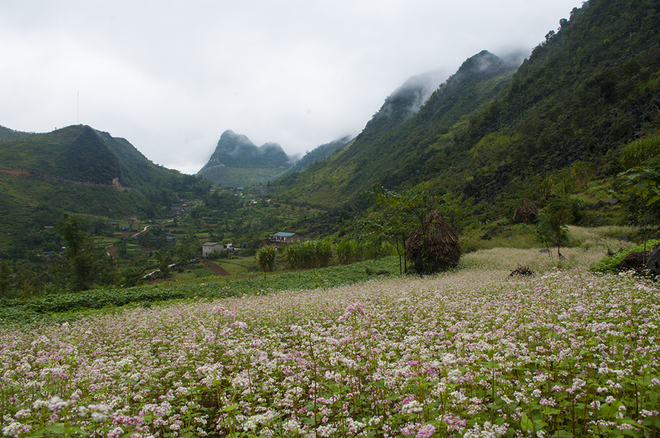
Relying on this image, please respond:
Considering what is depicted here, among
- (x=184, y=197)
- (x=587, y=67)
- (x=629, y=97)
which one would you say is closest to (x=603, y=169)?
(x=629, y=97)

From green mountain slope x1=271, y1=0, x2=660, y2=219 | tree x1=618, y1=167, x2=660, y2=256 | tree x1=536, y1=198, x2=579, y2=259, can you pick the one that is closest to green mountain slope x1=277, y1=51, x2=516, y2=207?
green mountain slope x1=271, y1=0, x2=660, y2=219

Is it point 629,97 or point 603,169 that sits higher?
point 629,97

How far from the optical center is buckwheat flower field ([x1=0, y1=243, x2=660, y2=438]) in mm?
2514

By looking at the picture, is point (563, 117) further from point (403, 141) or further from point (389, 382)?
point (403, 141)

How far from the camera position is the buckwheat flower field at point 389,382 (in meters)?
2.51

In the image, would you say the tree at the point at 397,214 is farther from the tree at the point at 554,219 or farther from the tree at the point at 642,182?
the tree at the point at 642,182

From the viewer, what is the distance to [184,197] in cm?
17675

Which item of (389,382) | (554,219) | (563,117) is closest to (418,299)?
(389,382)

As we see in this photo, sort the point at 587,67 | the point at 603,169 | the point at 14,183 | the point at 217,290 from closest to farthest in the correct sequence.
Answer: the point at 217,290
the point at 603,169
the point at 587,67
the point at 14,183

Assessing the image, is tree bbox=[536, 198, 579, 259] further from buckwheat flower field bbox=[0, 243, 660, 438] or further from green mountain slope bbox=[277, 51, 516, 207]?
Result: green mountain slope bbox=[277, 51, 516, 207]

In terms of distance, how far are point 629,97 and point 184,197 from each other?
186466 millimetres

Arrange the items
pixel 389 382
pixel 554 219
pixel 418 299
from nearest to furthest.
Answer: pixel 389 382 < pixel 418 299 < pixel 554 219

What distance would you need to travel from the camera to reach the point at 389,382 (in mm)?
2980

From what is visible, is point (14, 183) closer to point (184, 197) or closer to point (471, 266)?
point (184, 197)
